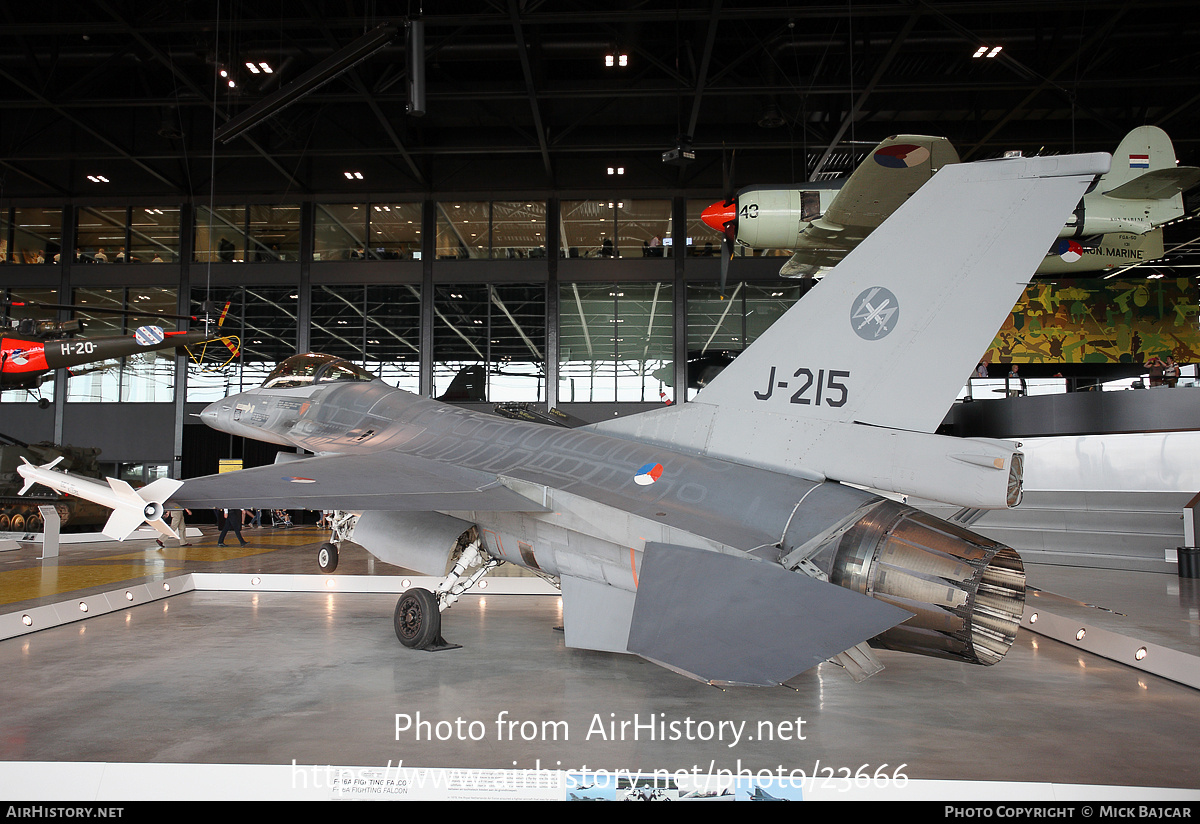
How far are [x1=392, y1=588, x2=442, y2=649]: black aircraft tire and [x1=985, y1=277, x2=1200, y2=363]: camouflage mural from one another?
21612mm

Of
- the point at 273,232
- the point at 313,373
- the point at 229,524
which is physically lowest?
the point at 229,524

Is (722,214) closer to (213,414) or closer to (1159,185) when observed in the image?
(1159,185)

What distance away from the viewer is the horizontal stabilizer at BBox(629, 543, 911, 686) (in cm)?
267

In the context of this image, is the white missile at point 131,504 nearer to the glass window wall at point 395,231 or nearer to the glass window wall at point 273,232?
the glass window wall at point 395,231

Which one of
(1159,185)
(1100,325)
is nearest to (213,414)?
(1159,185)

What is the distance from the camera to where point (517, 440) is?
569cm

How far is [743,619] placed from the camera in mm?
2979

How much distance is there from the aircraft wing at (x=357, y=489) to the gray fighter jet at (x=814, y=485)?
0.8 inches

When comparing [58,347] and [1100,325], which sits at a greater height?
Answer: [1100,325]

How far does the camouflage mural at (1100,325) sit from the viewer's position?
2194 cm

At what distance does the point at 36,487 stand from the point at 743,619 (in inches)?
791

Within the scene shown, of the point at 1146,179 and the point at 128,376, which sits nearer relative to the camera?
the point at 1146,179

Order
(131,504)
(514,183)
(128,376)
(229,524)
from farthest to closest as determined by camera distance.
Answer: (128,376), (514,183), (229,524), (131,504)

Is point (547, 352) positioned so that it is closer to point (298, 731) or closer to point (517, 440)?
point (517, 440)
